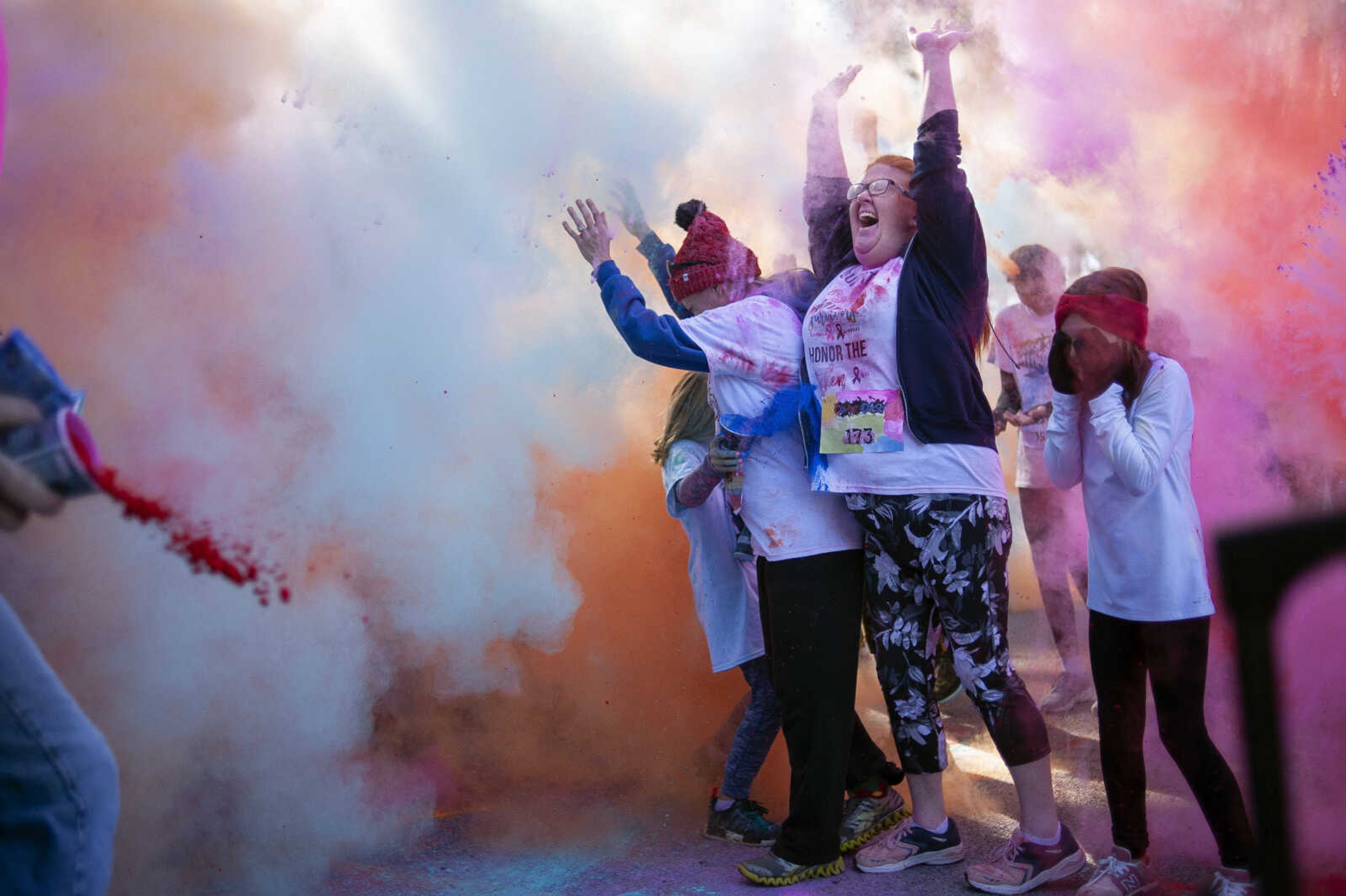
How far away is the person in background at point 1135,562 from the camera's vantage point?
221 cm

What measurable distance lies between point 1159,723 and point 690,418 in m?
1.42

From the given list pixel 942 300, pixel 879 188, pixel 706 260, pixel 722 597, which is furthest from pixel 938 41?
pixel 722 597

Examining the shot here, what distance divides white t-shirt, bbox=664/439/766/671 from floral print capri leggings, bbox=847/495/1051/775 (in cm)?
53

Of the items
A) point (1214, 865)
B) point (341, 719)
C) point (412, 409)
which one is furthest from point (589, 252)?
point (1214, 865)

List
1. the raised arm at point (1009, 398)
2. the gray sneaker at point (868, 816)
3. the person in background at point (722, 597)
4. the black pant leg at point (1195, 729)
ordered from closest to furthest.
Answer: the black pant leg at point (1195, 729)
the gray sneaker at point (868, 816)
the person in background at point (722, 597)
the raised arm at point (1009, 398)

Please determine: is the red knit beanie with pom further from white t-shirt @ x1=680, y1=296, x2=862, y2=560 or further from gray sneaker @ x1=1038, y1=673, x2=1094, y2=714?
gray sneaker @ x1=1038, y1=673, x2=1094, y2=714

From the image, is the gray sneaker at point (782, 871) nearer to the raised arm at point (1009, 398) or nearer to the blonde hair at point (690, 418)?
the blonde hair at point (690, 418)

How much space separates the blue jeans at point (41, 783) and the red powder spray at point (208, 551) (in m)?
0.88

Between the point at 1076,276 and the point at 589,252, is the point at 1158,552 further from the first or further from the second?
the point at 589,252

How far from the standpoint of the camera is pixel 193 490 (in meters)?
2.79

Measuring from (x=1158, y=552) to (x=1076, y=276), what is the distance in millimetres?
951

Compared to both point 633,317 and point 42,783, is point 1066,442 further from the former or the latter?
point 42,783

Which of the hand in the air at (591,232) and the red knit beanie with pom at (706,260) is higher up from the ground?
the hand in the air at (591,232)

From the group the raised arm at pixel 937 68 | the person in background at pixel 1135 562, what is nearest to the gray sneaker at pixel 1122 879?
the person in background at pixel 1135 562
